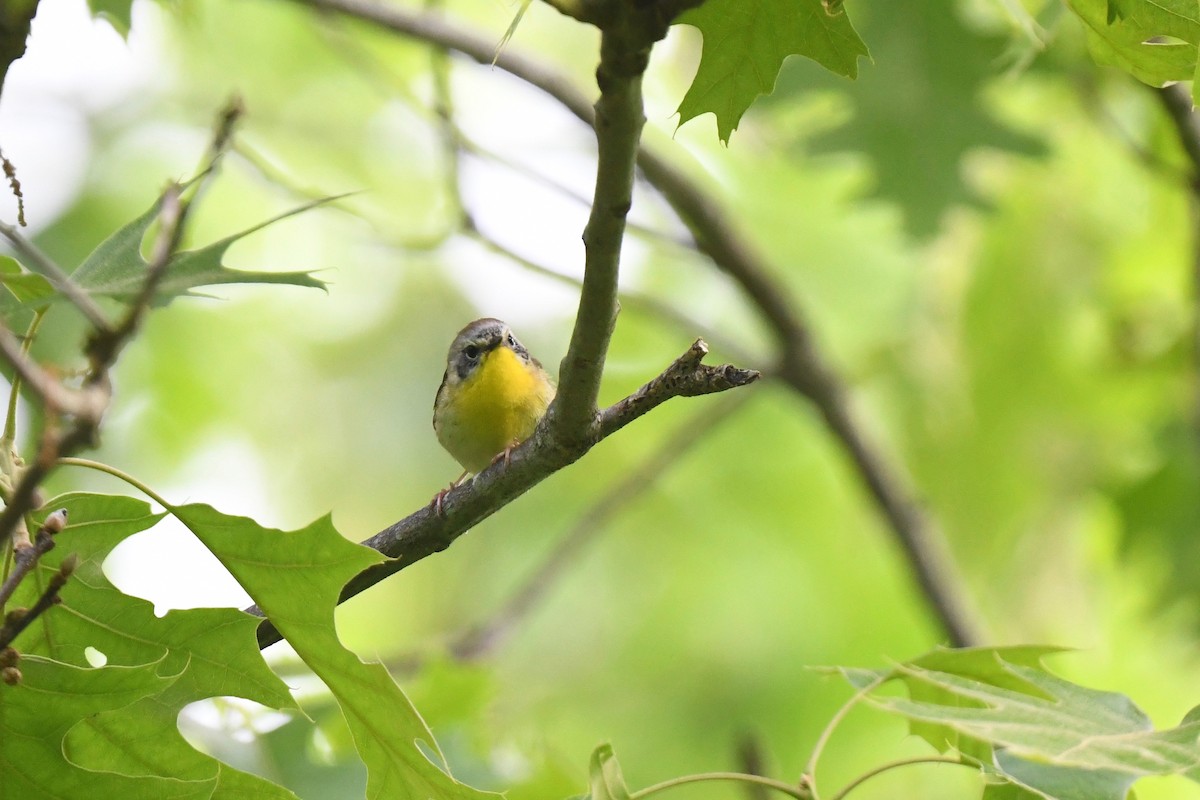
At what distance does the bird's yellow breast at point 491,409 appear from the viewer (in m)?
5.02

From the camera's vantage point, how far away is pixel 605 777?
271cm

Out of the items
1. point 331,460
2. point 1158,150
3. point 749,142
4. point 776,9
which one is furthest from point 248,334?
A: point 776,9

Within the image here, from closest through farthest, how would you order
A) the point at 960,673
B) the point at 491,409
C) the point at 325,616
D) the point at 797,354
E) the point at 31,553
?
the point at 31,553 < the point at 325,616 < the point at 960,673 < the point at 491,409 < the point at 797,354

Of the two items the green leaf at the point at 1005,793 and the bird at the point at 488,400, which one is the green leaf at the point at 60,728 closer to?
the green leaf at the point at 1005,793

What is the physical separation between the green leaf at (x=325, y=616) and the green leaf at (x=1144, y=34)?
1.92 meters

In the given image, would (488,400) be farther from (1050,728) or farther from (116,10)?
(1050,728)

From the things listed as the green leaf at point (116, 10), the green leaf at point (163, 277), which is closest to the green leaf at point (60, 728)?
the green leaf at point (163, 277)

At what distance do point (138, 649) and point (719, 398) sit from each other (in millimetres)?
5831

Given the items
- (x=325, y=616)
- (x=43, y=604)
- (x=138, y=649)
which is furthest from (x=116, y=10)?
(x=43, y=604)

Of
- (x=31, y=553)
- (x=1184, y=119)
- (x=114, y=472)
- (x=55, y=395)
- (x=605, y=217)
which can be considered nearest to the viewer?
(x=55, y=395)

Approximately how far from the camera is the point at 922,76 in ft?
22.0

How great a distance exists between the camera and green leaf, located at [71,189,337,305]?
2.63m

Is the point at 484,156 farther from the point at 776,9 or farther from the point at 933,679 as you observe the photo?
the point at 933,679

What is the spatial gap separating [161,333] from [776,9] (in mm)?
9130
